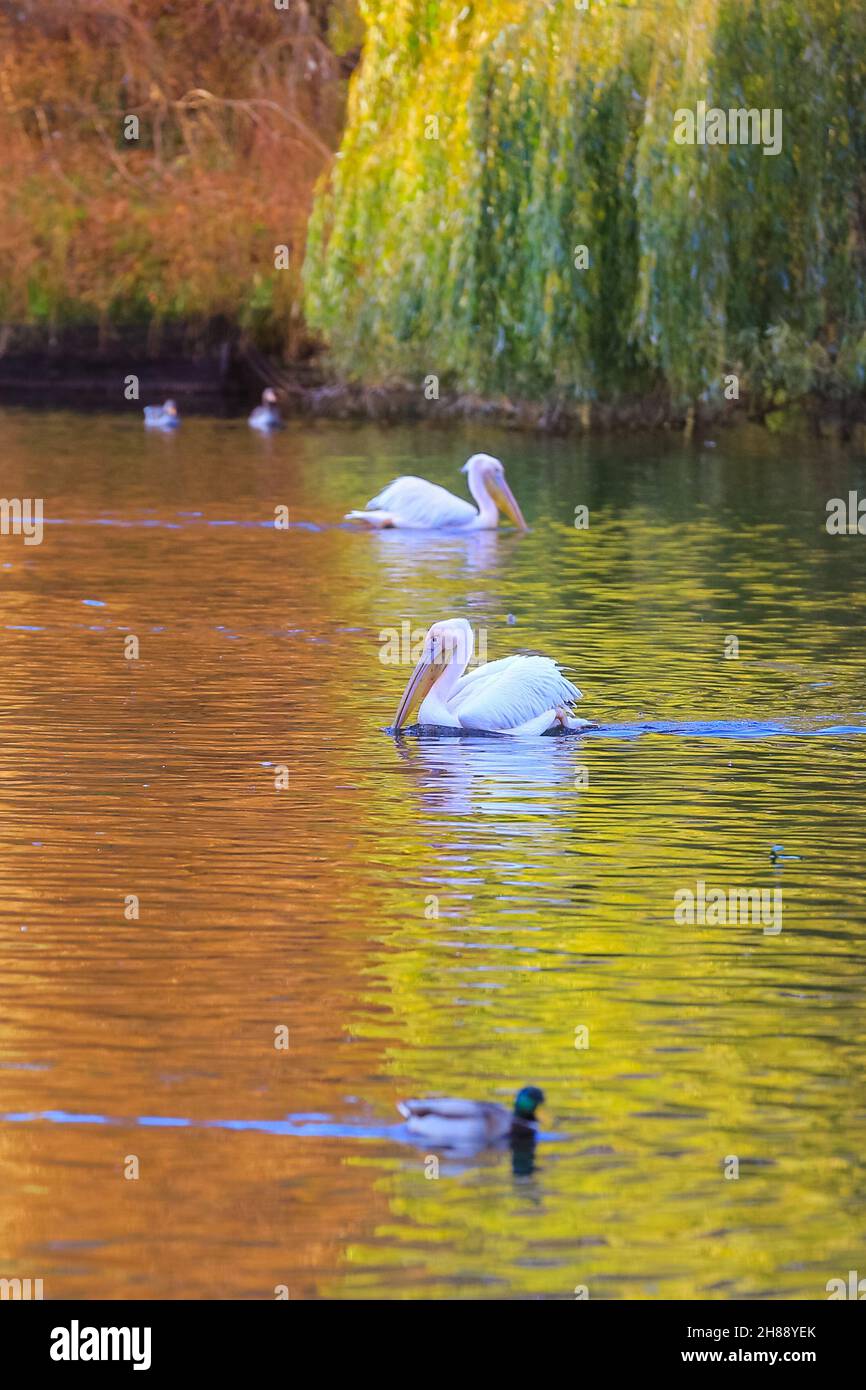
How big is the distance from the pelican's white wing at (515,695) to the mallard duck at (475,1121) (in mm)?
6196

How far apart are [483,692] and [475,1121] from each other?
21.3ft

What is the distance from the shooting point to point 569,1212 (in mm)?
6430

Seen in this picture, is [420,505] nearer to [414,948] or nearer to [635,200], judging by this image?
[635,200]

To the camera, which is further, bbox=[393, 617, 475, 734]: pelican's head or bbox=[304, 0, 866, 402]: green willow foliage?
bbox=[304, 0, 866, 402]: green willow foliage

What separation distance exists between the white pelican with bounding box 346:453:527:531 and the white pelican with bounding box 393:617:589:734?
9.81 meters

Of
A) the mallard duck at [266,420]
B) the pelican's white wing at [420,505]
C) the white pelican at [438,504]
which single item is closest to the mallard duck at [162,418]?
the mallard duck at [266,420]

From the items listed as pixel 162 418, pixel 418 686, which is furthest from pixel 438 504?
pixel 162 418

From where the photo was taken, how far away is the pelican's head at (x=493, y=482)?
23.2 metres

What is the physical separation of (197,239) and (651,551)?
2000cm

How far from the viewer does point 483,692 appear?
43.3ft

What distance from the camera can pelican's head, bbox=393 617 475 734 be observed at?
13227 millimetres

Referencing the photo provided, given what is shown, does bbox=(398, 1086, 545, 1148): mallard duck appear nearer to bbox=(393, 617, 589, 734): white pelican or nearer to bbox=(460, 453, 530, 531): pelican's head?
bbox=(393, 617, 589, 734): white pelican

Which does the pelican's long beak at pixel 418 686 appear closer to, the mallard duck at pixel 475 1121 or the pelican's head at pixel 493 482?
the mallard duck at pixel 475 1121

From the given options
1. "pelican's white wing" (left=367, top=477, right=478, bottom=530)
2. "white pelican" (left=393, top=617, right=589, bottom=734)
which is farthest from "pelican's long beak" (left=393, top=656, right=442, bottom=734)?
"pelican's white wing" (left=367, top=477, right=478, bottom=530)
